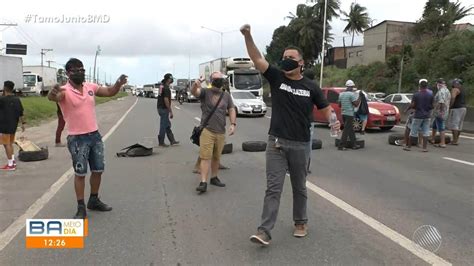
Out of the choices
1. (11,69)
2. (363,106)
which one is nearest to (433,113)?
(363,106)

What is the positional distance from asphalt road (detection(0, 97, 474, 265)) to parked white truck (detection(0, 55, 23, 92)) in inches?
1273

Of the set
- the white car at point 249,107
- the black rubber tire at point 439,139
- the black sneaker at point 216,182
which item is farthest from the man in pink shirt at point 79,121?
the white car at point 249,107

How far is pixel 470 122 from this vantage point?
18.3 meters

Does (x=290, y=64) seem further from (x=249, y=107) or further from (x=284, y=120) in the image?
(x=249, y=107)

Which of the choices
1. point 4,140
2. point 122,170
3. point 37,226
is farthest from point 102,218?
point 4,140

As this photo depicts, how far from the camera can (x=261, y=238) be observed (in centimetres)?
475

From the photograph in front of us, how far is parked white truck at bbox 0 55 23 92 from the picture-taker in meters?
39.2

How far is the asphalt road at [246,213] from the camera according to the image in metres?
4.66

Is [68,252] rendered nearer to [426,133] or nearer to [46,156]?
[46,156]

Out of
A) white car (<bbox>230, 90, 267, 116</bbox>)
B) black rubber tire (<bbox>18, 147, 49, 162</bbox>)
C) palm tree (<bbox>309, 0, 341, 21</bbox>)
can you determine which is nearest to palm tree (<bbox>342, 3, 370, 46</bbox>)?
palm tree (<bbox>309, 0, 341, 21</bbox>)

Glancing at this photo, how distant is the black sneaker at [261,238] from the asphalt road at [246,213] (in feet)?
0.29

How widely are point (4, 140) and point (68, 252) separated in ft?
18.1

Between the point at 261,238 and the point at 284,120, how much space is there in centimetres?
119

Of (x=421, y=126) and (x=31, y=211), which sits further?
(x=421, y=126)
